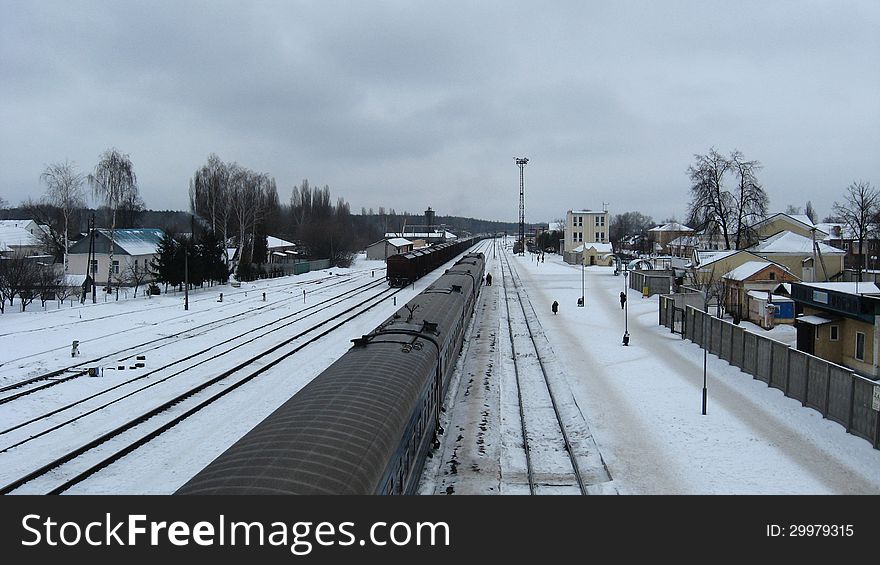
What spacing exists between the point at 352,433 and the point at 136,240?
57.9 metres

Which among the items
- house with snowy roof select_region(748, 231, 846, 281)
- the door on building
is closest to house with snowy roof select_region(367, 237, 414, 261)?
house with snowy roof select_region(748, 231, 846, 281)

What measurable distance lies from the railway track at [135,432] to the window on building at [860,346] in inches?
873

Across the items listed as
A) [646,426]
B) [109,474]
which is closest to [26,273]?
[109,474]

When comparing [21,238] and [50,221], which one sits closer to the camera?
[50,221]

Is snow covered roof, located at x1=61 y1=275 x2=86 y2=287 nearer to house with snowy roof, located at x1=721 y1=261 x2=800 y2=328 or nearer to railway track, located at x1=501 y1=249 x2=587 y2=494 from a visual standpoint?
railway track, located at x1=501 y1=249 x2=587 y2=494

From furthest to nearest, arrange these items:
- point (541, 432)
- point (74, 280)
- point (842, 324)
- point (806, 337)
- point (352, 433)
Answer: point (74, 280)
point (806, 337)
point (842, 324)
point (541, 432)
point (352, 433)

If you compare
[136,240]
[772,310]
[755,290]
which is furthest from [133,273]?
[772,310]

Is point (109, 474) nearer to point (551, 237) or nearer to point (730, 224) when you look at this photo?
point (730, 224)

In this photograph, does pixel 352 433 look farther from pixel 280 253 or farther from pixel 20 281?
pixel 280 253

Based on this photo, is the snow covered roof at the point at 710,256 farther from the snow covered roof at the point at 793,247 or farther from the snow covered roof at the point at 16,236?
the snow covered roof at the point at 16,236

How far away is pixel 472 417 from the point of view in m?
17.7

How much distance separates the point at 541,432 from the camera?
16719mm

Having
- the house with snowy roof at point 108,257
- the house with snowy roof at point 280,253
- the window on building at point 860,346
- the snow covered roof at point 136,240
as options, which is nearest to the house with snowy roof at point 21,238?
the house with snowy roof at point 108,257
